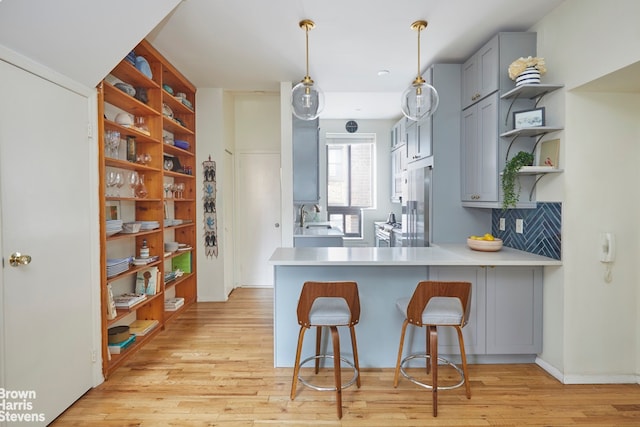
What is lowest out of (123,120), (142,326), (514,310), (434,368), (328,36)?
(142,326)

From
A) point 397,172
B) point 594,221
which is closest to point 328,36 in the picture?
point 594,221

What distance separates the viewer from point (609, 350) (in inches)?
96.4

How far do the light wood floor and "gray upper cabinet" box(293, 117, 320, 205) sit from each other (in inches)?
77.7

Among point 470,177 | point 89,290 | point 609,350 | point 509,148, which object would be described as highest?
point 509,148

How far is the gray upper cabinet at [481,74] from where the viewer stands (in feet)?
9.43

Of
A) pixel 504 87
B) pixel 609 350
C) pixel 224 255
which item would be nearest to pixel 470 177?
pixel 504 87

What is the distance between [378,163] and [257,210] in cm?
261

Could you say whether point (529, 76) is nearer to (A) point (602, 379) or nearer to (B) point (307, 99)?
(B) point (307, 99)

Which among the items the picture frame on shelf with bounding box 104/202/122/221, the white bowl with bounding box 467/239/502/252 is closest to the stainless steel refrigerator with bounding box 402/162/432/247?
the white bowl with bounding box 467/239/502/252

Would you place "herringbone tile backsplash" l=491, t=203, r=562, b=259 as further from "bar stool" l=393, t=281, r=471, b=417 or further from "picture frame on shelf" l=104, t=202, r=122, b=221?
"picture frame on shelf" l=104, t=202, r=122, b=221

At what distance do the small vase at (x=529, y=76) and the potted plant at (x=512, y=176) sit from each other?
1.69 ft

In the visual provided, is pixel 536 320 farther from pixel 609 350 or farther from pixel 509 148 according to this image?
pixel 509 148

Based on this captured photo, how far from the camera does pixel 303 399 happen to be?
2.27m

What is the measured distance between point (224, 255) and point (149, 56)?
8.06ft
